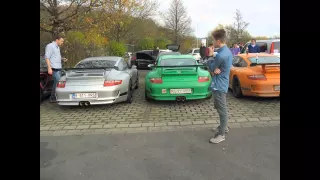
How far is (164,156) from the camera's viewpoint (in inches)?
136

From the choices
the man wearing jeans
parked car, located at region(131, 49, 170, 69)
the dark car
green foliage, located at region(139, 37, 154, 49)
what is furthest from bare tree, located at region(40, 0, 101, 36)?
green foliage, located at region(139, 37, 154, 49)

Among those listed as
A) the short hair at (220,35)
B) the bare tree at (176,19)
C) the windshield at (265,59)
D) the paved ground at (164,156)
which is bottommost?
the paved ground at (164,156)

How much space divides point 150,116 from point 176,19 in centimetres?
3223

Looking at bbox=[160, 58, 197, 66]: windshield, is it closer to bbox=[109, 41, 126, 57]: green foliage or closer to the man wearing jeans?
the man wearing jeans

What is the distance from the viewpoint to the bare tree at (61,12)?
11367mm

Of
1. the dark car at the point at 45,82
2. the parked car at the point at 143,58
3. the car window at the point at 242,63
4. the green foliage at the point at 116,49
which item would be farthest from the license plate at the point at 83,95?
the green foliage at the point at 116,49

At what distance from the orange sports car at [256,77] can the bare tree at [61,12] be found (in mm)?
7559

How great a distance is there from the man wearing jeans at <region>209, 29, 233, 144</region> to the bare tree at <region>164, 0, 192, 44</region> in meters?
33.0

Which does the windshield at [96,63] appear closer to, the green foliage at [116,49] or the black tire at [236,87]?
the black tire at [236,87]

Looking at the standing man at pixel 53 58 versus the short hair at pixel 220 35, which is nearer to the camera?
the short hair at pixel 220 35

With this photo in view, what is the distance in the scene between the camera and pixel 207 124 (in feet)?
16.0
